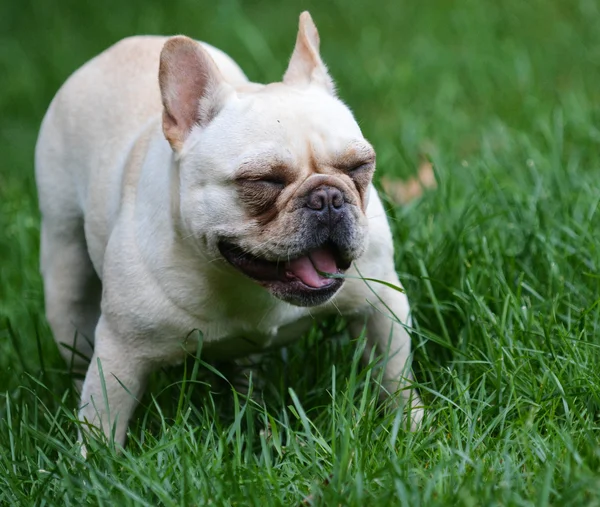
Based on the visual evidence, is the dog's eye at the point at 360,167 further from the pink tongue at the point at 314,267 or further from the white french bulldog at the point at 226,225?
the pink tongue at the point at 314,267

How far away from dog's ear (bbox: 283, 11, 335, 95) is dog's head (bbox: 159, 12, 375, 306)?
21 cm

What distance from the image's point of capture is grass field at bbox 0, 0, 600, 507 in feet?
9.06

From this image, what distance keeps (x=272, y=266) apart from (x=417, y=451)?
26.4 inches

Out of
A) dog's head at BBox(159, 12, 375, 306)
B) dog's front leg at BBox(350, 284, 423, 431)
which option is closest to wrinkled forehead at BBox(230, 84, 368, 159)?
dog's head at BBox(159, 12, 375, 306)

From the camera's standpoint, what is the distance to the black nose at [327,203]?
117 inches

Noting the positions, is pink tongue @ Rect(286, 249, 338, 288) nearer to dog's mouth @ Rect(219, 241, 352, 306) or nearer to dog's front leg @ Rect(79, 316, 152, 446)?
dog's mouth @ Rect(219, 241, 352, 306)

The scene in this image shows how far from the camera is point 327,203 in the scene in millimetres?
2975

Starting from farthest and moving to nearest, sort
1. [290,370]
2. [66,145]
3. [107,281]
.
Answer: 1. [66,145]
2. [290,370]
3. [107,281]

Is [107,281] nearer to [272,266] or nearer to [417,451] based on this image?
[272,266]

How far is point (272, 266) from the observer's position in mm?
3105

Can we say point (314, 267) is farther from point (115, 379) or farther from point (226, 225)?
point (115, 379)

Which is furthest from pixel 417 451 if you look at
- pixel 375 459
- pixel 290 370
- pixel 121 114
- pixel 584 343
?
pixel 121 114

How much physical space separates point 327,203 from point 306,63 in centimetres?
70

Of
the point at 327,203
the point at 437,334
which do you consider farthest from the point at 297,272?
the point at 437,334
